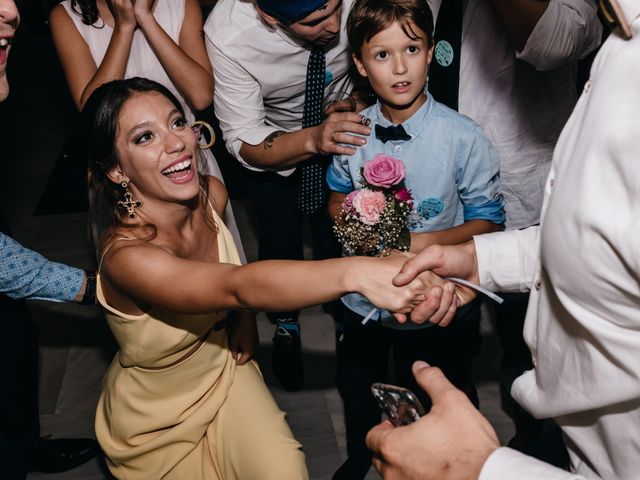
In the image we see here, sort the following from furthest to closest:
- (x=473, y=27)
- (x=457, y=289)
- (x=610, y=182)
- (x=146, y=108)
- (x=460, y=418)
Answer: (x=473, y=27) → (x=146, y=108) → (x=457, y=289) → (x=460, y=418) → (x=610, y=182)

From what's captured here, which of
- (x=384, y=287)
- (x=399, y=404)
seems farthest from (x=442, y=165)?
(x=399, y=404)

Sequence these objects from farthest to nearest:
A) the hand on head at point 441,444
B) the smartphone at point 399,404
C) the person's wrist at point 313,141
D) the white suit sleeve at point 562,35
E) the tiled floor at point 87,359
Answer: the tiled floor at point 87,359 → the person's wrist at point 313,141 → the white suit sleeve at point 562,35 → the smartphone at point 399,404 → the hand on head at point 441,444

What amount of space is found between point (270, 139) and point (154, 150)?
637 millimetres

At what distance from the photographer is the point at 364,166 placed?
2227mm

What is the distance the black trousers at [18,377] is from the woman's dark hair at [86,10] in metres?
0.84

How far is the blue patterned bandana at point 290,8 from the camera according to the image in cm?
238

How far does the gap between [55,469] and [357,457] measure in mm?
1235

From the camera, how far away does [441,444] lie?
1.33 metres

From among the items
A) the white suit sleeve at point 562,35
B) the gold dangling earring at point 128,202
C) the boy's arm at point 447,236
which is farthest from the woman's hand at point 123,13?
the white suit sleeve at point 562,35

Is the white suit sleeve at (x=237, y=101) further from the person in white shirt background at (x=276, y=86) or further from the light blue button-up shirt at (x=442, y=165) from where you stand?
the light blue button-up shirt at (x=442, y=165)

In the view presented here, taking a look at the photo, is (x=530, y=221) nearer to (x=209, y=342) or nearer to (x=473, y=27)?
(x=473, y=27)

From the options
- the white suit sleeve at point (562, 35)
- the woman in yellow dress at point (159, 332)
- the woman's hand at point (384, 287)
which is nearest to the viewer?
the woman's hand at point (384, 287)

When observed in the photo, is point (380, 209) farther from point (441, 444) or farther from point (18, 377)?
point (18, 377)

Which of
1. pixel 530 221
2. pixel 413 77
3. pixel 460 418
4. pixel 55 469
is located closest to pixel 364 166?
pixel 413 77
